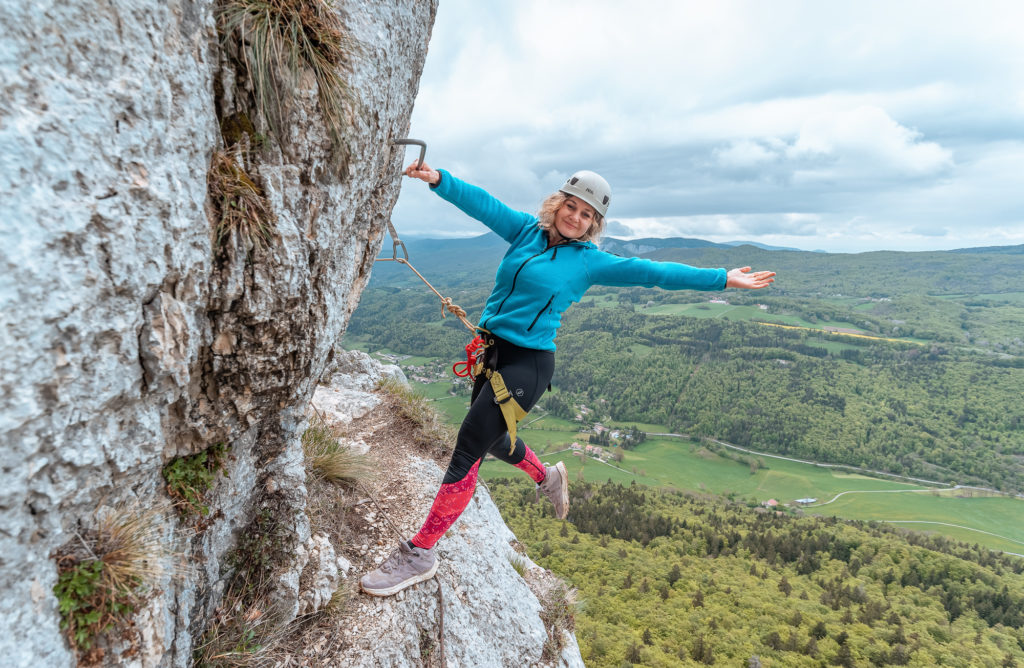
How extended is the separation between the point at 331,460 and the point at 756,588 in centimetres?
5095

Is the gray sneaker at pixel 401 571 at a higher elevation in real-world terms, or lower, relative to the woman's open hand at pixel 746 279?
lower

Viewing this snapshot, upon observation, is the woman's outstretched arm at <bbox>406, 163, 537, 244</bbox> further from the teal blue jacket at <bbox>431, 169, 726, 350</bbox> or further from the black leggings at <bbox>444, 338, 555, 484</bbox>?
the black leggings at <bbox>444, 338, 555, 484</bbox>

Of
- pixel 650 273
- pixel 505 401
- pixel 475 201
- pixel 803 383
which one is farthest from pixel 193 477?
pixel 803 383

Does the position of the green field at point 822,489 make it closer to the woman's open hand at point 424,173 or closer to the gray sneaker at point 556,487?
the gray sneaker at point 556,487

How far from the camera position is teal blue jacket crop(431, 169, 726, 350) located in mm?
3656

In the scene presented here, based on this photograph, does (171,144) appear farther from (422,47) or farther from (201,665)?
(201,665)

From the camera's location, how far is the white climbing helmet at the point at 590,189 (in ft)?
12.3

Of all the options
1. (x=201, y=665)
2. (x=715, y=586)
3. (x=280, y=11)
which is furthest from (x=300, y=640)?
(x=715, y=586)

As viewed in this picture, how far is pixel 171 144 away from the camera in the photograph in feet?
7.11

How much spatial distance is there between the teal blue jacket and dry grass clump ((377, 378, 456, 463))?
4028 millimetres

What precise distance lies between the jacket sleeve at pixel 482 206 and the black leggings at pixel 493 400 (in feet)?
3.39

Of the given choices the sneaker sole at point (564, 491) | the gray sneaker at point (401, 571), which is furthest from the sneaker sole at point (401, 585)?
the sneaker sole at point (564, 491)

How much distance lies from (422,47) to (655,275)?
2.83m

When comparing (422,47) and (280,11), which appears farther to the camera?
(422,47)
